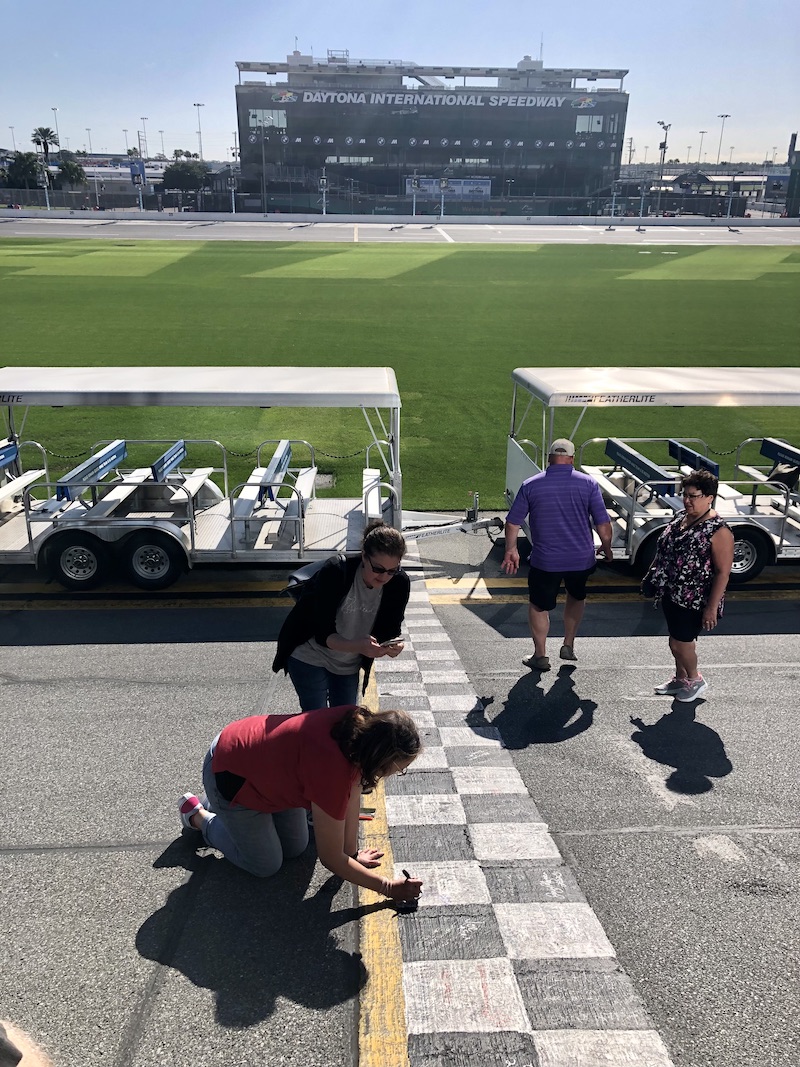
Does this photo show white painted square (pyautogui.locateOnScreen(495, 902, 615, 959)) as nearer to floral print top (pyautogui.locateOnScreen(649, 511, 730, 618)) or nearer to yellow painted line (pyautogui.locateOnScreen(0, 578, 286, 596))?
floral print top (pyautogui.locateOnScreen(649, 511, 730, 618))

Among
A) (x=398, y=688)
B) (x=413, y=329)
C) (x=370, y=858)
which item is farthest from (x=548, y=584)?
(x=413, y=329)

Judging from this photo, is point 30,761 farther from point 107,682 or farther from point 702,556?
point 702,556

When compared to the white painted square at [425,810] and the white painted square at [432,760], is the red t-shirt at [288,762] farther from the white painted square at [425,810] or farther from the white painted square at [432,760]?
the white painted square at [432,760]

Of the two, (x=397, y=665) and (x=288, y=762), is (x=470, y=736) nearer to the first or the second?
(x=397, y=665)

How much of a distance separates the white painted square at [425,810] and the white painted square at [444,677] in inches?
63.1

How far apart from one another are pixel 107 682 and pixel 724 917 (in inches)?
180

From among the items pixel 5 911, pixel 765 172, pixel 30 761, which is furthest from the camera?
pixel 765 172

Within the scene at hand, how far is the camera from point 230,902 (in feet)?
13.0

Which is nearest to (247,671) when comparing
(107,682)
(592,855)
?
(107,682)

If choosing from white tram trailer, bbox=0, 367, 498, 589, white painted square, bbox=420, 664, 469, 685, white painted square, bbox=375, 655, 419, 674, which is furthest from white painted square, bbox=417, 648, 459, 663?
white tram trailer, bbox=0, 367, 498, 589

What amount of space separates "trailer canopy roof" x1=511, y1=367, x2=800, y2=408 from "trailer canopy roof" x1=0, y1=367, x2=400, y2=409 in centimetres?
179

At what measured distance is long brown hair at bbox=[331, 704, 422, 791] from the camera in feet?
10.5

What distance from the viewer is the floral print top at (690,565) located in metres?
A: 5.79

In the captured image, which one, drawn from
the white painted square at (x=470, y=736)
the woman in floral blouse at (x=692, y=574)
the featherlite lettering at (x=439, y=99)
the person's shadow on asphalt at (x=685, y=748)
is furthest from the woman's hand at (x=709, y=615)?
the featherlite lettering at (x=439, y=99)
